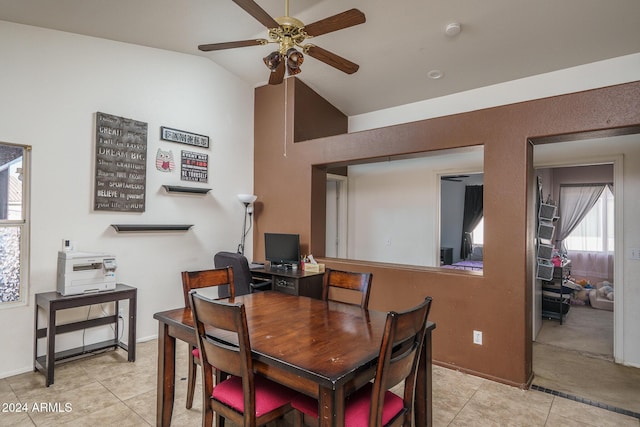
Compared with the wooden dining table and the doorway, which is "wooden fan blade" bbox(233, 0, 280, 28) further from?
the doorway

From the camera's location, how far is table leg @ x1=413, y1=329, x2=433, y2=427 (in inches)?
75.4

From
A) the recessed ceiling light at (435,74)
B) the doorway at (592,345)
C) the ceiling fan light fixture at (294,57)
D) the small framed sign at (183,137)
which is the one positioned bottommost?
the doorway at (592,345)

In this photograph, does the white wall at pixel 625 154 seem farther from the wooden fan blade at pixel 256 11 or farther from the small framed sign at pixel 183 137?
the small framed sign at pixel 183 137

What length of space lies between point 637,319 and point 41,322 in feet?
18.0

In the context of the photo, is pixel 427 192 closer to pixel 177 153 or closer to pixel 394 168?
pixel 394 168

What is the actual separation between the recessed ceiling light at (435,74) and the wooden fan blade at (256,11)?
7.44 feet

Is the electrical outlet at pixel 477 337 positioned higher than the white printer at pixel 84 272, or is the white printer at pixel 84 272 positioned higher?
the white printer at pixel 84 272

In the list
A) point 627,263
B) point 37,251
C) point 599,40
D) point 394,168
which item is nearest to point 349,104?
point 394,168

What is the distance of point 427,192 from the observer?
188 inches

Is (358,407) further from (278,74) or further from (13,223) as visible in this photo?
(13,223)

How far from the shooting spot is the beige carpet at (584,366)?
274 cm

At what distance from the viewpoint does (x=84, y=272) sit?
3.05 m

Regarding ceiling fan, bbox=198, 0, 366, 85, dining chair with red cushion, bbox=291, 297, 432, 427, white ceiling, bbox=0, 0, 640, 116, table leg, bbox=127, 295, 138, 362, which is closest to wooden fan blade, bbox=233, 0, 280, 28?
ceiling fan, bbox=198, 0, 366, 85

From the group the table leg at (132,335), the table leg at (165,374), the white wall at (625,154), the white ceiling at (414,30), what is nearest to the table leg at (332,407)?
the table leg at (165,374)
